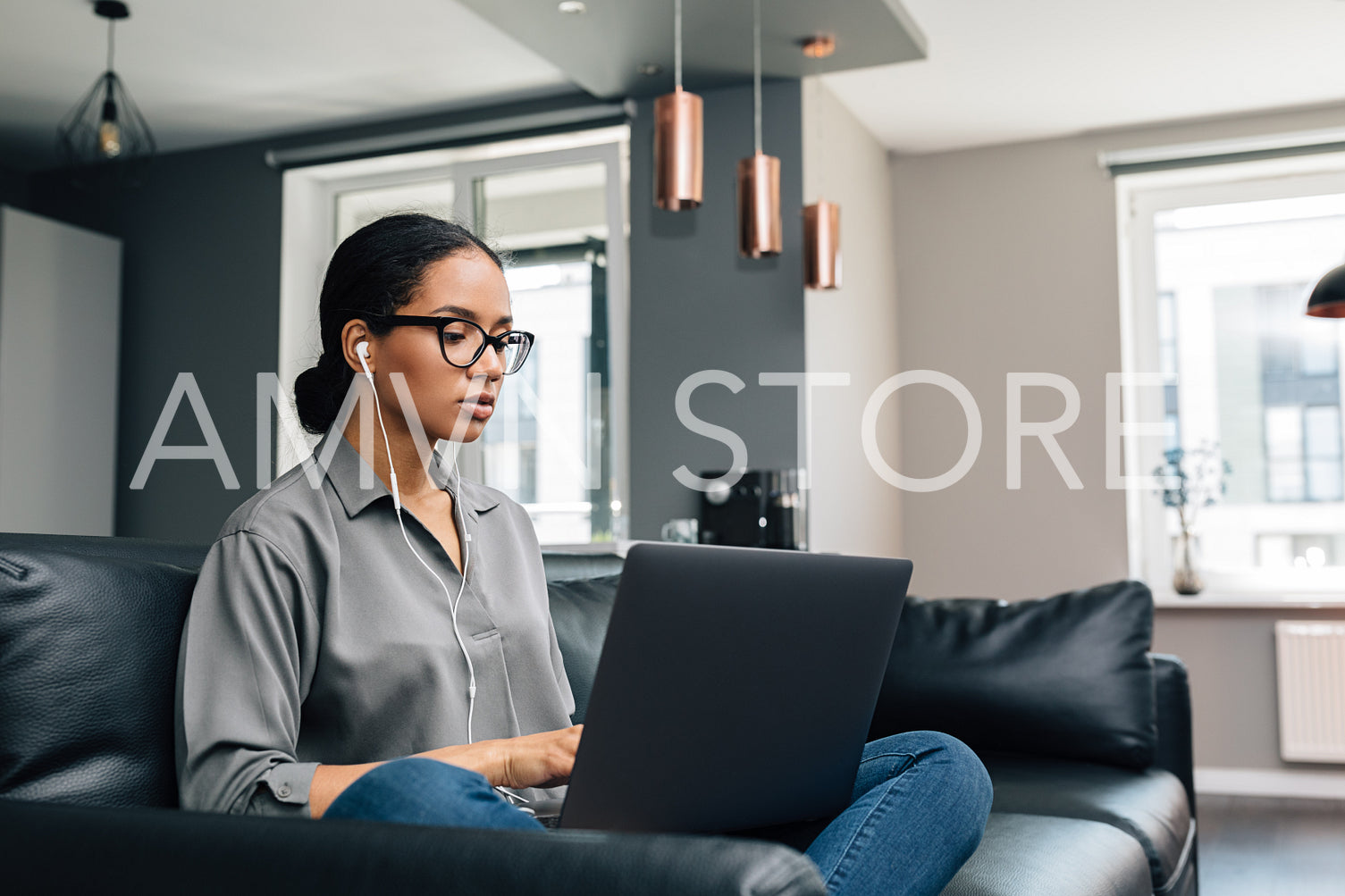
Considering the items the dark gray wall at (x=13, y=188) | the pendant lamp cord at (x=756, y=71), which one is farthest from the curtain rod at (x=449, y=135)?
the dark gray wall at (x=13, y=188)

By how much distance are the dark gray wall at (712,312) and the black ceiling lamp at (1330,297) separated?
158 centimetres

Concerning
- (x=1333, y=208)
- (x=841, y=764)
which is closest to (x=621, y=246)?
(x=1333, y=208)

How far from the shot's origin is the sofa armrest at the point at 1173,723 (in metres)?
2.38

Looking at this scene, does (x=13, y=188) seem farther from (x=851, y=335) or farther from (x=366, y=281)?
(x=366, y=281)

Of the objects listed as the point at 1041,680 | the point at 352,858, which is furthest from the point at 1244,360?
the point at 352,858

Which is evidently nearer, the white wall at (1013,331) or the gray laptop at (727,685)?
the gray laptop at (727,685)

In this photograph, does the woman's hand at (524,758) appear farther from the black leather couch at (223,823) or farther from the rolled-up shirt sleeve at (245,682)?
the black leather couch at (223,823)

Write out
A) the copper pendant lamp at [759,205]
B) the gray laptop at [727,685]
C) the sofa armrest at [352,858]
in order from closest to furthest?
the sofa armrest at [352,858] → the gray laptop at [727,685] → the copper pendant lamp at [759,205]

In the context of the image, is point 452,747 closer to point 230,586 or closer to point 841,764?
point 230,586

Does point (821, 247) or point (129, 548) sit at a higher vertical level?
point (821, 247)

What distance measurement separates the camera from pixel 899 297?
5125 mm

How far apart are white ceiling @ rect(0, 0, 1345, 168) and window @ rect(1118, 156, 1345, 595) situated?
1.28 ft

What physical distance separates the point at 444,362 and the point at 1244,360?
14.0 ft

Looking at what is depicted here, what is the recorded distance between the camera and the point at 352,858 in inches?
Result: 32.4
